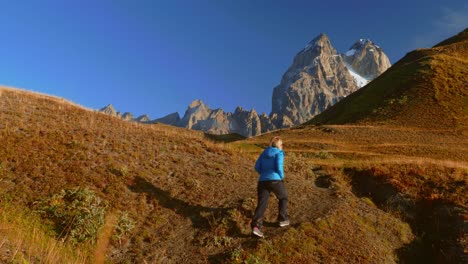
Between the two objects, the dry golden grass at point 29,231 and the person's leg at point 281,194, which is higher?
the person's leg at point 281,194

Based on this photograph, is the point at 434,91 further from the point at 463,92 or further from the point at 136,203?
the point at 136,203

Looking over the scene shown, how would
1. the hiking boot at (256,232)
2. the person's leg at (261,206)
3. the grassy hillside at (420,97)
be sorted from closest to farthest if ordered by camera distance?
the hiking boot at (256,232) → the person's leg at (261,206) → the grassy hillside at (420,97)

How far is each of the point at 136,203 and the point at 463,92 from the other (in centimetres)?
7028

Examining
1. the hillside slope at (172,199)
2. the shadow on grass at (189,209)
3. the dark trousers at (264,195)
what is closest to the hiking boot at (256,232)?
the dark trousers at (264,195)

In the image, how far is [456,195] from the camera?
1852 cm

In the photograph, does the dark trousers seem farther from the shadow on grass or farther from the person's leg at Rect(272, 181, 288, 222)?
the shadow on grass

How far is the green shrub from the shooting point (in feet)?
39.6

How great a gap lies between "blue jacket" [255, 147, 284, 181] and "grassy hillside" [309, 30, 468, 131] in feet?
174

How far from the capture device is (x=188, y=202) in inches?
621

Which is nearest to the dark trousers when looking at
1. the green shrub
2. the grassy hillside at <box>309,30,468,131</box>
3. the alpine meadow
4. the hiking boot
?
the hiking boot

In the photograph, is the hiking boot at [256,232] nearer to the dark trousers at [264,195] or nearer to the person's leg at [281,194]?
the dark trousers at [264,195]

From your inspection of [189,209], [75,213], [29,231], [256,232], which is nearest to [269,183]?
[256,232]

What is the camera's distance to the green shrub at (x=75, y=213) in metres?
12.1

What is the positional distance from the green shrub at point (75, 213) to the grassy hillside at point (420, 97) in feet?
188
